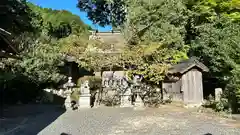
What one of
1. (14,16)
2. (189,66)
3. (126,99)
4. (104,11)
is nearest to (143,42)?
(189,66)

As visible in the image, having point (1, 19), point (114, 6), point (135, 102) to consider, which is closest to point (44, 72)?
point (1, 19)

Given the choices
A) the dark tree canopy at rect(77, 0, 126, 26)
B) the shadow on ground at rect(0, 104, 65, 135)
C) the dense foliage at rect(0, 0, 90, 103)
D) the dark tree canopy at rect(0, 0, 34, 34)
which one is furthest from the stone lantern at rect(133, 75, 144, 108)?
the dark tree canopy at rect(77, 0, 126, 26)

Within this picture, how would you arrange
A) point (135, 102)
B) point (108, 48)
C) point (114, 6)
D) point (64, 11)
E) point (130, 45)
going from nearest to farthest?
1. point (135, 102)
2. point (130, 45)
3. point (108, 48)
4. point (114, 6)
5. point (64, 11)

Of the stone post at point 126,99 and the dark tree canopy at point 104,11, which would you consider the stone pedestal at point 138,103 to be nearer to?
the stone post at point 126,99

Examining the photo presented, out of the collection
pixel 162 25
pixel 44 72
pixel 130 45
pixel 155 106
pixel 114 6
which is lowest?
pixel 155 106

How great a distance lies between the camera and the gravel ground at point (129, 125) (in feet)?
27.3

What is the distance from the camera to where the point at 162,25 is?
17641mm

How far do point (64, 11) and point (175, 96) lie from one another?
27.9 m

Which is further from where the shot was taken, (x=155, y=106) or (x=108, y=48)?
(x=108, y=48)

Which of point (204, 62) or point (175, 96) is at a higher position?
point (204, 62)

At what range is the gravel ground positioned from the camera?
831 cm

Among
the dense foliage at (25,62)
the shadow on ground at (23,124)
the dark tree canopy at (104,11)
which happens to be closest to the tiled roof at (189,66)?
the shadow on ground at (23,124)

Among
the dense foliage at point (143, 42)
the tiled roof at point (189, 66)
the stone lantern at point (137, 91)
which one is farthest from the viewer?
the dense foliage at point (143, 42)

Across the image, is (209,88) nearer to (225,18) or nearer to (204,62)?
(204,62)
